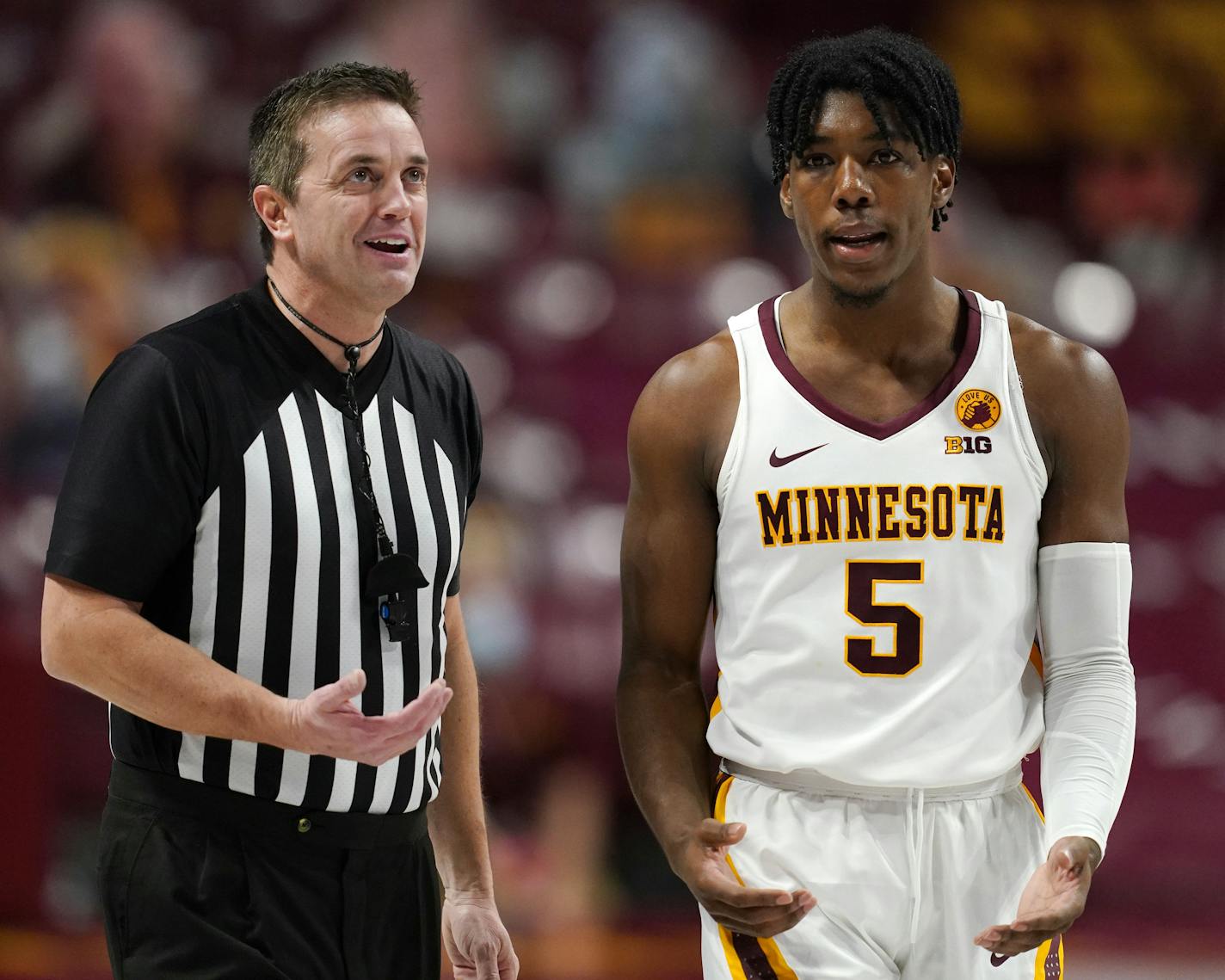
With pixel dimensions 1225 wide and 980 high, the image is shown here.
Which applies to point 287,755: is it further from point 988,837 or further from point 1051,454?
point 1051,454

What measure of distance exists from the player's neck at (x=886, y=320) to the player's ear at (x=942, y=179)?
111mm

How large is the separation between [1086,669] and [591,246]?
5.07 meters

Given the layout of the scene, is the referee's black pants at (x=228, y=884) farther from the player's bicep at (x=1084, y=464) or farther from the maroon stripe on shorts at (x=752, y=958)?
the player's bicep at (x=1084, y=464)

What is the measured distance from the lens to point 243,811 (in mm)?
2289

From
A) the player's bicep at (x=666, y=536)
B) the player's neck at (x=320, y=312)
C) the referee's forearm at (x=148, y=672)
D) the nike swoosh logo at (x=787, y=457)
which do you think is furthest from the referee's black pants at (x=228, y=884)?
the nike swoosh logo at (x=787, y=457)

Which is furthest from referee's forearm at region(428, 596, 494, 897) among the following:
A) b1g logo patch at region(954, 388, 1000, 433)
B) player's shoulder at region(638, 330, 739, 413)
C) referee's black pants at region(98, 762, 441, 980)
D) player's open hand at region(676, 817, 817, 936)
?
b1g logo patch at region(954, 388, 1000, 433)

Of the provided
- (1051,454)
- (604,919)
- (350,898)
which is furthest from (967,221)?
(350,898)

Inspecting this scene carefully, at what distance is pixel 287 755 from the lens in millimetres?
2303

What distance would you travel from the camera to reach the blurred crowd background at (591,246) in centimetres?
630

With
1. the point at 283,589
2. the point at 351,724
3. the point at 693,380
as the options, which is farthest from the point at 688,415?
the point at 351,724

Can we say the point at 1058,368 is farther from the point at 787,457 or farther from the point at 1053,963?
the point at 1053,963

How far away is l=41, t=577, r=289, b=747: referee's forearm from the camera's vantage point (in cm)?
208

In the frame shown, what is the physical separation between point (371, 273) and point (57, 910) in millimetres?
3516

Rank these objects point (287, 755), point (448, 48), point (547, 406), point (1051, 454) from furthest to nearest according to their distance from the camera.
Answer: point (448, 48)
point (547, 406)
point (1051, 454)
point (287, 755)
